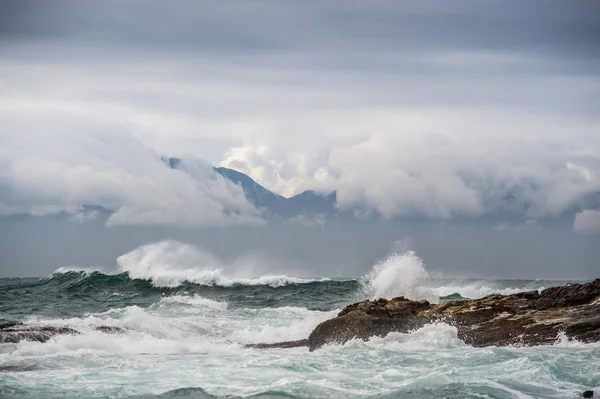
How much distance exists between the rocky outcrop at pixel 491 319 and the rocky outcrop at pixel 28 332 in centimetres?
581

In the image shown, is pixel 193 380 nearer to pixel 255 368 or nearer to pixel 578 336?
pixel 255 368

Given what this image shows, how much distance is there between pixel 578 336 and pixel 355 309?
5.97 meters

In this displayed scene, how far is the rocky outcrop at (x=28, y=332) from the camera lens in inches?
807

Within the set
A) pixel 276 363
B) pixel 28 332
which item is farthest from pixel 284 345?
pixel 28 332

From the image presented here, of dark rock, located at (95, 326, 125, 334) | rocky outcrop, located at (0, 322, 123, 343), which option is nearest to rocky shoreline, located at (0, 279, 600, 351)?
rocky outcrop, located at (0, 322, 123, 343)

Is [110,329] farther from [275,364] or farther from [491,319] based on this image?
[491,319]

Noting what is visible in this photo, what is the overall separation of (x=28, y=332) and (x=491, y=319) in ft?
42.5

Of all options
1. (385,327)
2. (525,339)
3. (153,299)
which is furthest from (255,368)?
(153,299)

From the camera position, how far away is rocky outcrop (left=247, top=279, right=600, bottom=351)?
18.7 meters

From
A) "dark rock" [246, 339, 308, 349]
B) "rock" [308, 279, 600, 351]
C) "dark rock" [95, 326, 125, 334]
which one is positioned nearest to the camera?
"rock" [308, 279, 600, 351]

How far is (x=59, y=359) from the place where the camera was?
18.6 meters

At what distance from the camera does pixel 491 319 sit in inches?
795

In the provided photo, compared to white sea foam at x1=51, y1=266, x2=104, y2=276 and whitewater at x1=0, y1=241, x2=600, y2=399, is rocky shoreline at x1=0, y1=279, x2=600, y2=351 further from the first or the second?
white sea foam at x1=51, y1=266, x2=104, y2=276

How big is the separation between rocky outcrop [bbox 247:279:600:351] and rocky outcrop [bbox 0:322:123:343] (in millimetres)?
5806
